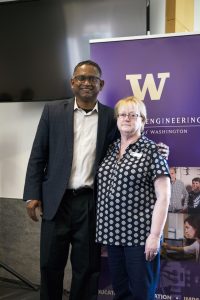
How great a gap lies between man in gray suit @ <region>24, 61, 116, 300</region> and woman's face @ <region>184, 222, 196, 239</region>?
0.55 m

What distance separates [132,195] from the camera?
1.70 metres

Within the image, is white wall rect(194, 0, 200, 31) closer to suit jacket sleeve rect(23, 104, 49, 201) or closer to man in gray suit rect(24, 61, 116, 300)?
man in gray suit rect(24, 61, 116, 300)

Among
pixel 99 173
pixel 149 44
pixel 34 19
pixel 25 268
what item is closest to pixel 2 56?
pixel 34 19

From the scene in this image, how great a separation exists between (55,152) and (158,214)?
25.9 inches

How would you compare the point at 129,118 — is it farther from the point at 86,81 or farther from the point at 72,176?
the point at 72,176

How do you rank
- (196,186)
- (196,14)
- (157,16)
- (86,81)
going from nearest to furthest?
(86,81) < (196,186) < (157,16) < (196,14)

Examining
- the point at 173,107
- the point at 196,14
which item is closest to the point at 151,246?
the point at 173,107

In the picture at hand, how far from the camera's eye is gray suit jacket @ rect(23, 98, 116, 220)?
76.1 inches

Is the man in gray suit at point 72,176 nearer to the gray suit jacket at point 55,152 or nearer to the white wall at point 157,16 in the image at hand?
the gray suit jacket at point 55,152

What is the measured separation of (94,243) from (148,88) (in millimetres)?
948

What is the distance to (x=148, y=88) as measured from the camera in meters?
2.15

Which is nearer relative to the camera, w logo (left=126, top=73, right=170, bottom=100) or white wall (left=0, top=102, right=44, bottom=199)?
w logo (left=126, top=73, right=170, bottom=100)

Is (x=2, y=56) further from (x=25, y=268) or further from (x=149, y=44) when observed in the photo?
(x=25, y=268)

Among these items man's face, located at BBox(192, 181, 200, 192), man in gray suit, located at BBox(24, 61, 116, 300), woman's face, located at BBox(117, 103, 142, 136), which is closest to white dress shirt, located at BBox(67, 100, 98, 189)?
man in gray suit, located at BBox(24, 61, 116, 300)
